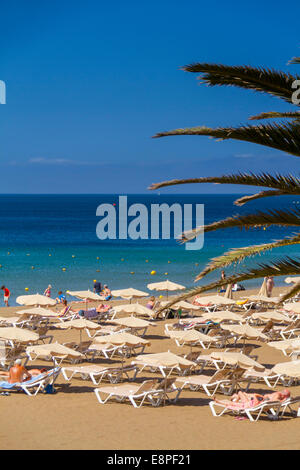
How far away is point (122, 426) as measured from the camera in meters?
10.4

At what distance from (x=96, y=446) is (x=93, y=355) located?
6703 mm

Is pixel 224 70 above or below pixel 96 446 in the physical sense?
above

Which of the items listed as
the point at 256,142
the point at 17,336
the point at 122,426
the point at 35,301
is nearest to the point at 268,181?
the point at 256,142

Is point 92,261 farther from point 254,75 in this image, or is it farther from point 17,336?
point 254,75

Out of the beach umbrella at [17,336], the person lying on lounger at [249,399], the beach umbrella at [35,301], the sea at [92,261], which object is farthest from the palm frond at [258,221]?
the sea at [92,261]

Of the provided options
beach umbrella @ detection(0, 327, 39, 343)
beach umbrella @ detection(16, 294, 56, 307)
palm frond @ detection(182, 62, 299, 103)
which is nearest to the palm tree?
palm frond @ detection(182, 62, 299, 103)

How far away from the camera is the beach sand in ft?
30.6

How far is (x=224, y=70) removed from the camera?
22.5ft

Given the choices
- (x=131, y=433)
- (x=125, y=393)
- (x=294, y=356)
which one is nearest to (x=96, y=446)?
(x=131, y=433)

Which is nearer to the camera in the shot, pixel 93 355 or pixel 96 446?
pixel 96 446

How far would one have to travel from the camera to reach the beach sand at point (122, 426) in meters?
9.32

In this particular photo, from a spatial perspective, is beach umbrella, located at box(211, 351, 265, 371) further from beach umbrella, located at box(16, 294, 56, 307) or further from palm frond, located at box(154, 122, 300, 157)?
beach umbrella, located at box(16, 294, 56, 307)

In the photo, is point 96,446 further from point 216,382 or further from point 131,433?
point 216,382
